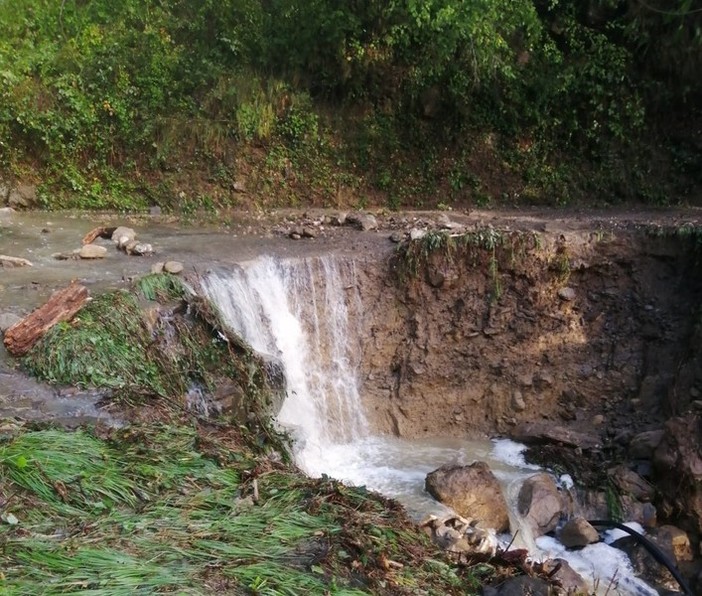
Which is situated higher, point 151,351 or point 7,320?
point 7,320

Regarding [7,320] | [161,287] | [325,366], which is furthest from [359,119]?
[7,320]

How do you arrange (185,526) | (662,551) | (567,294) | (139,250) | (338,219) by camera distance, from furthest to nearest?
(338,219), (567,294), (139,250), (662,551), (185,526)

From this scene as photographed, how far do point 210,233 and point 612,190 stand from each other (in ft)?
21.9

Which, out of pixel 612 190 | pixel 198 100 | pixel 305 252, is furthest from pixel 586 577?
pixel 198 100

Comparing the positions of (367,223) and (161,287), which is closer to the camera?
(161,287)

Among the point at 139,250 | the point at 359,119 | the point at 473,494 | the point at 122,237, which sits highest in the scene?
the point at 359,119

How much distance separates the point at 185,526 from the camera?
12.4 feet

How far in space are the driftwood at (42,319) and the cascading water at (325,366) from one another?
1614 millimetres

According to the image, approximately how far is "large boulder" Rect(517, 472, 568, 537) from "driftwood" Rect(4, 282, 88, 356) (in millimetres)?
4689

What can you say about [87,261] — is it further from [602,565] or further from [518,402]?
[602,565]

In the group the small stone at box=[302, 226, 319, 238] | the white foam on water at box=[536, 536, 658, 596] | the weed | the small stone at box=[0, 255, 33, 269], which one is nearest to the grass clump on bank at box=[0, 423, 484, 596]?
the weed

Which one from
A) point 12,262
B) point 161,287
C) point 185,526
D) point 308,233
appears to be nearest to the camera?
point 185,526

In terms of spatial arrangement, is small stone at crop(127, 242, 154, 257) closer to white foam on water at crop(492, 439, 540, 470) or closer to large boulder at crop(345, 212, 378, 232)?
large boulder at crop(345, 212, 378, 232)

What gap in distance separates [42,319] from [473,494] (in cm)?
420
